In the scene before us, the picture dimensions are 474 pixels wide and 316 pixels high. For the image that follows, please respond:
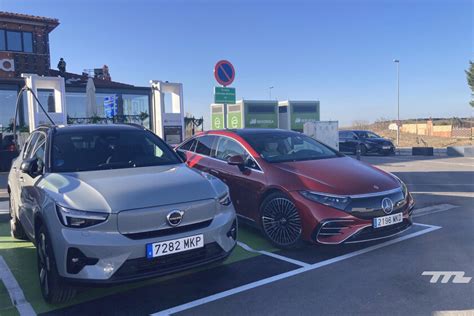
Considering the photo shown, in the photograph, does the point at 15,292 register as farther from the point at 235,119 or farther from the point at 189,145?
the point at 235,119

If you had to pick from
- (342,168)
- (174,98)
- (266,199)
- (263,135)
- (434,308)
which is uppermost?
(174,98)

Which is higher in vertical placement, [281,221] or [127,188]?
[127,188]

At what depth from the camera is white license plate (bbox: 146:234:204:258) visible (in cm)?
360

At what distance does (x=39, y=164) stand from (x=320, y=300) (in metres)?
3.24

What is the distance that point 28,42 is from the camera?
2411 centimetres

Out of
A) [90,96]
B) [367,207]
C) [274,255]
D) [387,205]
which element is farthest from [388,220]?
[90,96]

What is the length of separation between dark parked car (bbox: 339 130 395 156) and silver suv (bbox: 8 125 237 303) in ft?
67.1

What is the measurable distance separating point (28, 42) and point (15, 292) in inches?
919

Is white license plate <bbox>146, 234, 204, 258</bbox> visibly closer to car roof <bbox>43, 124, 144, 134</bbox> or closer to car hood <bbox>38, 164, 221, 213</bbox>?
car hood <bbox>38, 164, 221, 213</bbox>

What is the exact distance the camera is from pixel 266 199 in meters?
5.61

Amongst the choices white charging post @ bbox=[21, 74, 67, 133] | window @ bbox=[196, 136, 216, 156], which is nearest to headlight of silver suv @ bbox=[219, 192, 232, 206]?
window @ bbox=[196, 136, 216, 156]

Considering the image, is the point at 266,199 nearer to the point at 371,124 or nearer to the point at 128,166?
the point at 128,166

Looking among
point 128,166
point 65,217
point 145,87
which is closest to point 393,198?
point 128,166

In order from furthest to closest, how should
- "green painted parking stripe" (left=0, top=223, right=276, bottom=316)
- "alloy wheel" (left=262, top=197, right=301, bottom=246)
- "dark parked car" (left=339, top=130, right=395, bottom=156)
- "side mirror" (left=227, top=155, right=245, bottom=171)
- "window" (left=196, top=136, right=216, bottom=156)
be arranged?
"dark parked car" (left=339, top=130, right=395, bottom=156) → "window" (left=196, top=136, right=216, bottom=156) → "side mirror" (left=227, top=155, right=245, bottom=171) → "alloy wheel" (left=262, top=197, right=301, bottom=246) → "green painted parking stripe" (left=0, top=223, right=276, bottom=316)
